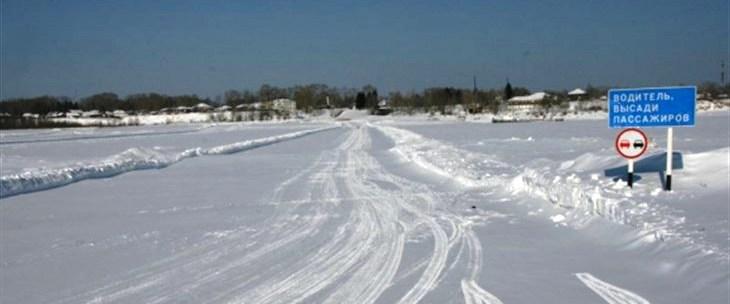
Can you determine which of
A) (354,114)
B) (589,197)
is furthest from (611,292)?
(354,114)

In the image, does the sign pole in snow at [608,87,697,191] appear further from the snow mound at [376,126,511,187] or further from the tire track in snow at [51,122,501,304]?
the snow mound at [376,126,511,187]

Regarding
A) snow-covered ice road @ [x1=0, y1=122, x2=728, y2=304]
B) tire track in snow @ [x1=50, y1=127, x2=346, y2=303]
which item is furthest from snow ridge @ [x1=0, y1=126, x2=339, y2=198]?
tire track in snow @ [x1=50, y1=127, x2=346, y2=303]

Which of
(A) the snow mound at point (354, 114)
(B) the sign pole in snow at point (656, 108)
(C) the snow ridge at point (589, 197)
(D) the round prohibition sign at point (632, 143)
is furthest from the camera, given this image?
(A) the snow mound at point (354, 114)

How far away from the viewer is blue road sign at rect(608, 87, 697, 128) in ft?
38.8

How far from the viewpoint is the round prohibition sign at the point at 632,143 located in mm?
12141

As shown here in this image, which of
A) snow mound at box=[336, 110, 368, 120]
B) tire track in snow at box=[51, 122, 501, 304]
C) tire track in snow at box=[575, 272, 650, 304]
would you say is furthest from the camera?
snow mound at box=[336, 110, 368, 120]

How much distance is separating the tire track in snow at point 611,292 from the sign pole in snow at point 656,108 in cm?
562

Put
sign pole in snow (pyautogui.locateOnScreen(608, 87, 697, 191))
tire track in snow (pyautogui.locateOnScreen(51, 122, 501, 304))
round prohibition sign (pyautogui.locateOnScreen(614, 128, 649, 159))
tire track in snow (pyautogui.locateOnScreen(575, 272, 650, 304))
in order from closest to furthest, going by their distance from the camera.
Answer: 1. tire track in snow (pyautogui.locateOnScreen(575, 272, 650, 304))
2. tire track in snow (pyautogui.locateOnScreen(51, 122, 501, 304))
3. sign pole in snow (pyautogui.locateOnScreen(608, 87, 697, 191))
4. round prohibition sign (pyautogui.locateOnScreen(614, 128, 649, 159))

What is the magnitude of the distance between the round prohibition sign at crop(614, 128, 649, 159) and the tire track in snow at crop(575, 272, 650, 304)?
5.71 m

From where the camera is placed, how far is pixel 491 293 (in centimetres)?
665

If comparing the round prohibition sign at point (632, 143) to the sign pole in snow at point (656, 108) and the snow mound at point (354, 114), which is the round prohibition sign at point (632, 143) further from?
the snow mound at point (354, 114)

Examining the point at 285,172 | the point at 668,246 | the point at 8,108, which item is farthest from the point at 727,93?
the point at 8,108

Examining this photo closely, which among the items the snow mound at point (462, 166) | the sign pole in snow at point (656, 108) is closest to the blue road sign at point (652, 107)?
the sign pole in snow at point (656, 108)

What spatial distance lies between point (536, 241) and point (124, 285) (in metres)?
5.62
